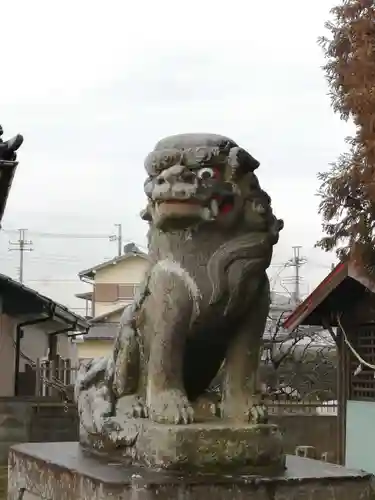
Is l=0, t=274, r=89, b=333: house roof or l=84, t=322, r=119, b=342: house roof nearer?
l=0, t=274, r=89, b=333: house roof

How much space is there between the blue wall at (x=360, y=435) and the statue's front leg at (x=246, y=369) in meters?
7.11

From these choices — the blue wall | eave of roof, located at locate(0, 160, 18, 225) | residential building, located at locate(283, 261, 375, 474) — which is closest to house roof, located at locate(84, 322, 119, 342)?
residential building, located at locate(283, 261, 375, 474)

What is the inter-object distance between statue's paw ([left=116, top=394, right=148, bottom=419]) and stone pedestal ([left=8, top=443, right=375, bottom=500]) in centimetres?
22

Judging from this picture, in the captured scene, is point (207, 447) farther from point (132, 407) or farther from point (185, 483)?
point (132, 407)

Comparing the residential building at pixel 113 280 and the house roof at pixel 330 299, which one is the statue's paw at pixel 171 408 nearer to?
the house roof at pixel 330 299

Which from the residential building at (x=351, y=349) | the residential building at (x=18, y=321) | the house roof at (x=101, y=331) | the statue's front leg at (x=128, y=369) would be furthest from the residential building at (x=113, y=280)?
the statue's front leg at (x=128, y=369)

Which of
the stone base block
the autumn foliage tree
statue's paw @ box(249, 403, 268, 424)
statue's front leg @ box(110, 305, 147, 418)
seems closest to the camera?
the stone base block

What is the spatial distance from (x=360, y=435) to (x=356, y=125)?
506 centimetres

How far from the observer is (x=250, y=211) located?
317 cm

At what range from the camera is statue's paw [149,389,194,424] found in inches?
117

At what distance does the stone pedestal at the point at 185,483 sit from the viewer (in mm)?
2654

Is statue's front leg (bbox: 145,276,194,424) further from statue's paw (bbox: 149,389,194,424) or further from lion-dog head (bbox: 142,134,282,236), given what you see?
lion-dog head (bbox: 142,134,282,236)

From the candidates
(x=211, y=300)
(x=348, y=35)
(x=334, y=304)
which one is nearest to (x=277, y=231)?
(x=211, y=300)

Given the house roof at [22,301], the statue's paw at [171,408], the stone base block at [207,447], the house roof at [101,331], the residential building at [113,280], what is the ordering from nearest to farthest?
the stone base block at [207,447] → the statue's paw at [171,408] → the house roof at [22,301] → the house roof at [101,331] → the residential building at [113,280]
